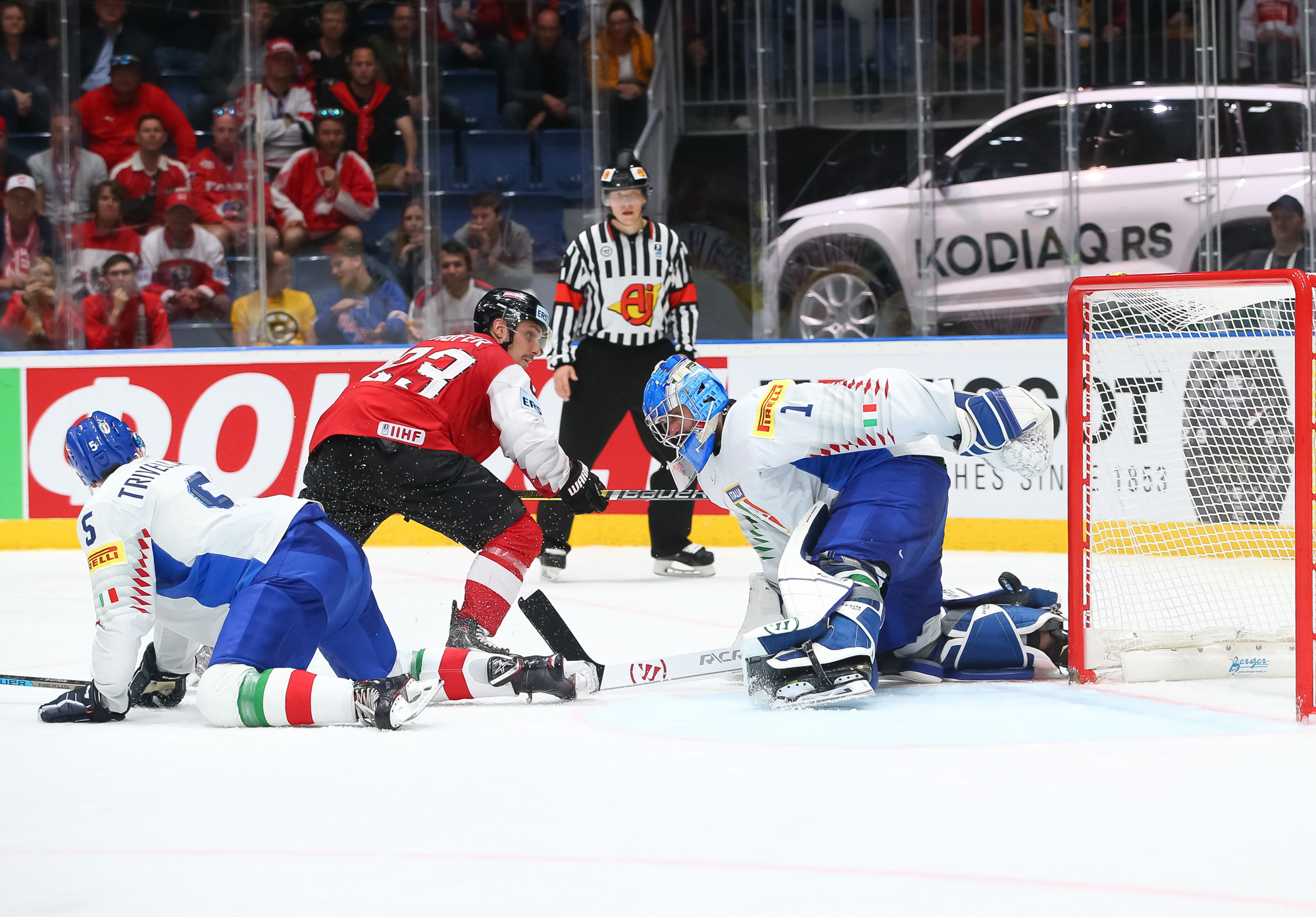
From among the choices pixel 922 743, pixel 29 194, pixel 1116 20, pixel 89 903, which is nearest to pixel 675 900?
pixel 89 903

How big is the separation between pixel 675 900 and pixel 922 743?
979 mm

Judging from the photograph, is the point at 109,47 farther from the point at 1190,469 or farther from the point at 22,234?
the point at 1190,469

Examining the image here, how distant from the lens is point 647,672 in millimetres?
3268

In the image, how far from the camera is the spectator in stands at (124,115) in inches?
297

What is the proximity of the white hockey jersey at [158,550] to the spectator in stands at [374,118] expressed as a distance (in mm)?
4620

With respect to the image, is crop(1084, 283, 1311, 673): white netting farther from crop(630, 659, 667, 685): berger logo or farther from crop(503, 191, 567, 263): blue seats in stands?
crop(503, 191, 567, 263): blue seats in stands

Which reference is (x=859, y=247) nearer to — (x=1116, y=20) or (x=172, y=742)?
(x=1116, y=20)

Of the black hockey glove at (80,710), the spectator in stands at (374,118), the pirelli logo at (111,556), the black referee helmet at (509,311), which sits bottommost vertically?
the black hockey glove at (80,710)

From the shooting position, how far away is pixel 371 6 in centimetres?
780

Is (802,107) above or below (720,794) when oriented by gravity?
above

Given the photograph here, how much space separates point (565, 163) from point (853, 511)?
4.67m

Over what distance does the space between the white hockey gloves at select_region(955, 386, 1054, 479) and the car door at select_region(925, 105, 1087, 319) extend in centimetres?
355

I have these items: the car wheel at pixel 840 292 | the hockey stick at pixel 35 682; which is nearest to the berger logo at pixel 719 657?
the hockey stick at pixel 35 682

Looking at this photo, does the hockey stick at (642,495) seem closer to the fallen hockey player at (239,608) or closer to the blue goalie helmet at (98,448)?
the fallen hockey player at (239,608)
